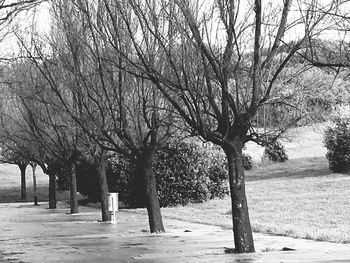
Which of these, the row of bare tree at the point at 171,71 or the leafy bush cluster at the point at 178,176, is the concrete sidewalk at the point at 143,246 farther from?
the leafy bush cluster at the point at 178,176

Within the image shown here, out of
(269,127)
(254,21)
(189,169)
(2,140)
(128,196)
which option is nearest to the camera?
(254,21)

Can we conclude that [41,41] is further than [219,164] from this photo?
No

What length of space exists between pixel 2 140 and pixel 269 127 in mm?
23940

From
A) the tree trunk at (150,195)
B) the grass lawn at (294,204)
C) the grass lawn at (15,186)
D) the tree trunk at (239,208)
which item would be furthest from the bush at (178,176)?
the grass lawn at (15,186)

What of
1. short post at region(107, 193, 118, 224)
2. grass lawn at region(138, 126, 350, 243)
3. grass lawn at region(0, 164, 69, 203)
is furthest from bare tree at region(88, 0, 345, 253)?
grass lawn at region(0, 164, 69, 203)

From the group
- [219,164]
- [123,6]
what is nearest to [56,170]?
[219,164]

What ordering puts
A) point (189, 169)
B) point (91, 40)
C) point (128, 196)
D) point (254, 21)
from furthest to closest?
point (128, 196) < point (189, 169) < point (91, 40) < point (254, 21)

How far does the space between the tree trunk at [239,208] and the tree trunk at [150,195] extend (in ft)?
16.7

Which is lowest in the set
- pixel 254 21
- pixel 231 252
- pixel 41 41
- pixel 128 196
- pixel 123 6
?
pixel 231 252

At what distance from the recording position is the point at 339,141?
3073 centimetres

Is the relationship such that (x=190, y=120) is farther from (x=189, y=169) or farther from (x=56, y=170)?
(x=56, y=170)

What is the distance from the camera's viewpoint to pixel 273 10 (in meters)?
12.0

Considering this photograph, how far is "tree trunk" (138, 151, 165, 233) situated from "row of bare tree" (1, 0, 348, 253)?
0.08 ft

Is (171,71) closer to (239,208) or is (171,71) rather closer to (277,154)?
(239,208)
